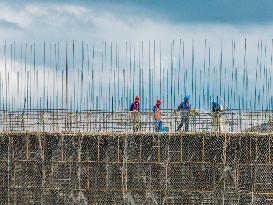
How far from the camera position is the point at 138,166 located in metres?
17.9

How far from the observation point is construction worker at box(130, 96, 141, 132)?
18219mm

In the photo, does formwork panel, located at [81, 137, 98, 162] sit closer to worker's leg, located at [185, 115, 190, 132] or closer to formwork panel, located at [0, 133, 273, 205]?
formwork panel, located at [0, 133, 273, 205]

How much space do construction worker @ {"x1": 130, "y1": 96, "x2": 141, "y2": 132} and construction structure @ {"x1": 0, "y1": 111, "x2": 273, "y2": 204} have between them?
11.8 inches

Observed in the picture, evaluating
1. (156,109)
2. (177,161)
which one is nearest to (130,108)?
(156,109)

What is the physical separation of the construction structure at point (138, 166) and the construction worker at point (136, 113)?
300 millimetres

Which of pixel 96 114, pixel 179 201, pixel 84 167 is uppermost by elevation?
pixel 96 114

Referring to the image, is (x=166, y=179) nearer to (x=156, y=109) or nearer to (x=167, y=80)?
(x=156, y=109)

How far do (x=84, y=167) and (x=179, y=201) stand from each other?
380 cm

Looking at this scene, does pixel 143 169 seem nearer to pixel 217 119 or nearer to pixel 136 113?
pixel 136 113

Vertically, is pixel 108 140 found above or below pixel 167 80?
below

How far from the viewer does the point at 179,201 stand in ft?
57.8

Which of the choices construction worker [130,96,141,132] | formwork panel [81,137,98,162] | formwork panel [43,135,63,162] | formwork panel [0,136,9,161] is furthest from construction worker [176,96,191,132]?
formwork panel [0,136,9,161]

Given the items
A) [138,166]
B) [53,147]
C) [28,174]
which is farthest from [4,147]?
[138,166]

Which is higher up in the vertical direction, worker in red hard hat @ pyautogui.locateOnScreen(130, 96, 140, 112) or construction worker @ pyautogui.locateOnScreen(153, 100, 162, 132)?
worker in red hard hat @ pyautogui.locateOnScreen(130, 96, 140, 112)
